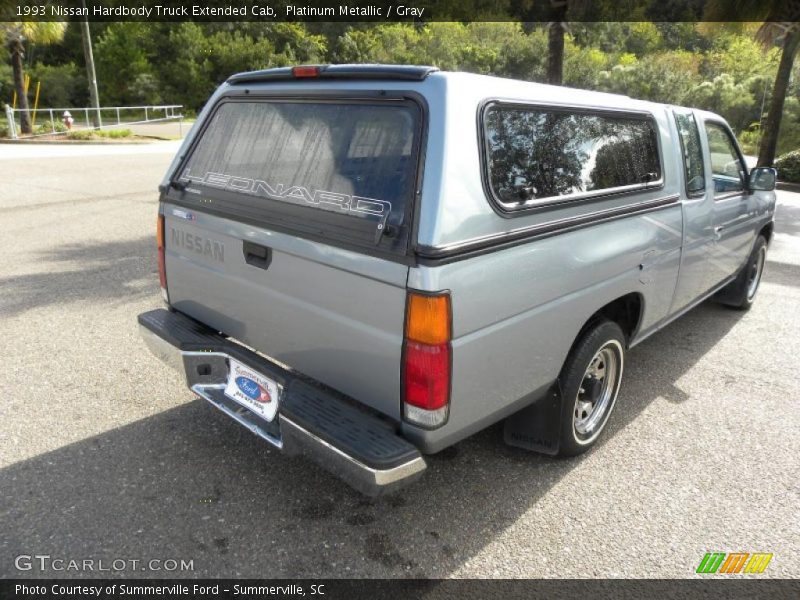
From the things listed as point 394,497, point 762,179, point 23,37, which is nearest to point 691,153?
point 762,179

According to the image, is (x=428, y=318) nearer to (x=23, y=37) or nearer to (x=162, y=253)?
(x=162, y=253)

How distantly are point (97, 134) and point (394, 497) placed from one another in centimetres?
2356

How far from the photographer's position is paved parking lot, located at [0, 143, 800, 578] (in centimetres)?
Answer: 258

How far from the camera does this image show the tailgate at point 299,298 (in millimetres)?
2336

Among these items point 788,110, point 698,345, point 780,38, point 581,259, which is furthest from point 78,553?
point 788,110

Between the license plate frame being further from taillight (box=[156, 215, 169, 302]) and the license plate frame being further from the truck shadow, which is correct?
taillight (box=[156, 215, 169, 302])

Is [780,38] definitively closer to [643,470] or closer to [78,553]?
[643,470]

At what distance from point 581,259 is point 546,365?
0.53 m

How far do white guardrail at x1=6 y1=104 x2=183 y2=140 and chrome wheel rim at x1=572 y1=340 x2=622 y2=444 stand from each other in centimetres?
2413

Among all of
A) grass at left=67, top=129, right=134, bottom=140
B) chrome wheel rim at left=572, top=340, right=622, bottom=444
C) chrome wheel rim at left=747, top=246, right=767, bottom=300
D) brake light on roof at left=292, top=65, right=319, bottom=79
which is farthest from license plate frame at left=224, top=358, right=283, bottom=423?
grass at left=67, top=129, right=134, bottom=140

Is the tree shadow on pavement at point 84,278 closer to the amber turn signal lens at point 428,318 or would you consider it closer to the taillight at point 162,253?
the taillight at point 162,253

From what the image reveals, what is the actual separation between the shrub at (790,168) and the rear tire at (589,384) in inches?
611

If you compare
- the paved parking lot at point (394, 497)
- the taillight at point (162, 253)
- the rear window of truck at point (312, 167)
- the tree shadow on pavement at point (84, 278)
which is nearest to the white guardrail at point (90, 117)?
the tree shadow on pavement at point (84, 278)

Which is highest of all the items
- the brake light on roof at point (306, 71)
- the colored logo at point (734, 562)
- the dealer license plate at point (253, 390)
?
the brake light on roof at point (306, 71)
